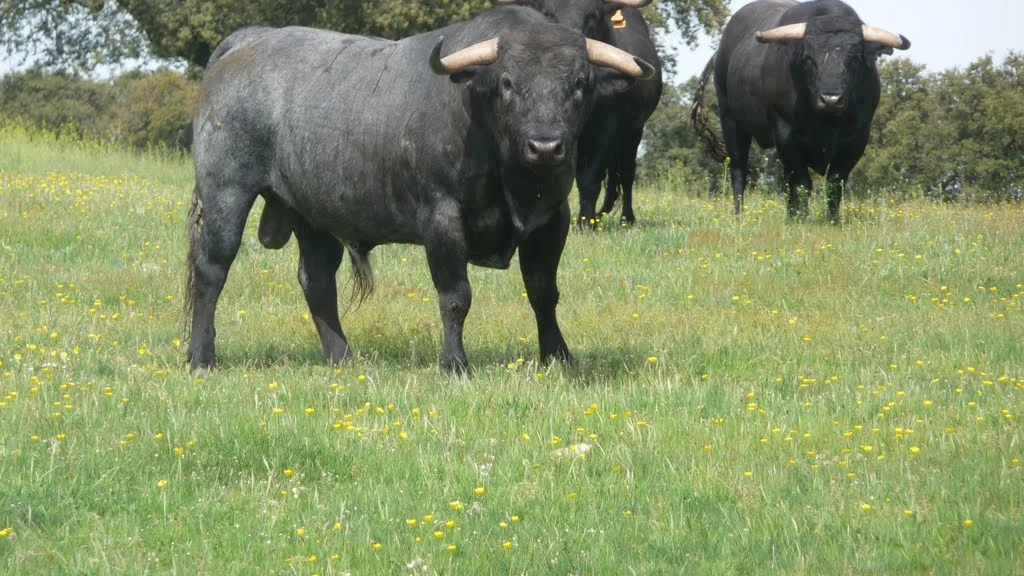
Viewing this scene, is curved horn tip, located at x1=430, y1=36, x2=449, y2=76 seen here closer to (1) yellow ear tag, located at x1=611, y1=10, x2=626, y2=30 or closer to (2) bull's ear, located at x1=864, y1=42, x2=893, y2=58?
(1) yellow ear tag, located at x1=611, y1=10, x2=626, y2=30

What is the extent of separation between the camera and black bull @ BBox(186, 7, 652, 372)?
23.8 ft

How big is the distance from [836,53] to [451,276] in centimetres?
747

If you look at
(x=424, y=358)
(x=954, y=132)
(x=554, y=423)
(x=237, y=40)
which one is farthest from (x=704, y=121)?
(x=954, y=132)

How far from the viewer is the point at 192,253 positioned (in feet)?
29.8

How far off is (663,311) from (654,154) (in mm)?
27628

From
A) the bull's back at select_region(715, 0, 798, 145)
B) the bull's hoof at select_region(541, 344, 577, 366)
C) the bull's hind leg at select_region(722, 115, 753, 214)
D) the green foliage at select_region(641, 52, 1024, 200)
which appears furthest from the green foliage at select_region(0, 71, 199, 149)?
the bull's hoof at select_region(541, 344, 577, 366)

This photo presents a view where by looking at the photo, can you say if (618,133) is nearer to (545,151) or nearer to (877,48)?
(877,48)

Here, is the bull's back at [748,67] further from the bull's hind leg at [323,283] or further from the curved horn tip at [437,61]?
the curved horn tip at [437,61]

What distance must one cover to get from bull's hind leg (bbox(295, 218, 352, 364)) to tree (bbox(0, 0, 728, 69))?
66.1ft

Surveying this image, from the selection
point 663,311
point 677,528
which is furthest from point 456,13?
point 677,528

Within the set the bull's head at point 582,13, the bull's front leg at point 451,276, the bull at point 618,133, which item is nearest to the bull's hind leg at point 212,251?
the bull's front leg at point 451,276

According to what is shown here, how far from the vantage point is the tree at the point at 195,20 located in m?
29.5

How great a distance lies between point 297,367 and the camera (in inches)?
336

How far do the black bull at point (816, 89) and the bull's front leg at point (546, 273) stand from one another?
6.27 meters
